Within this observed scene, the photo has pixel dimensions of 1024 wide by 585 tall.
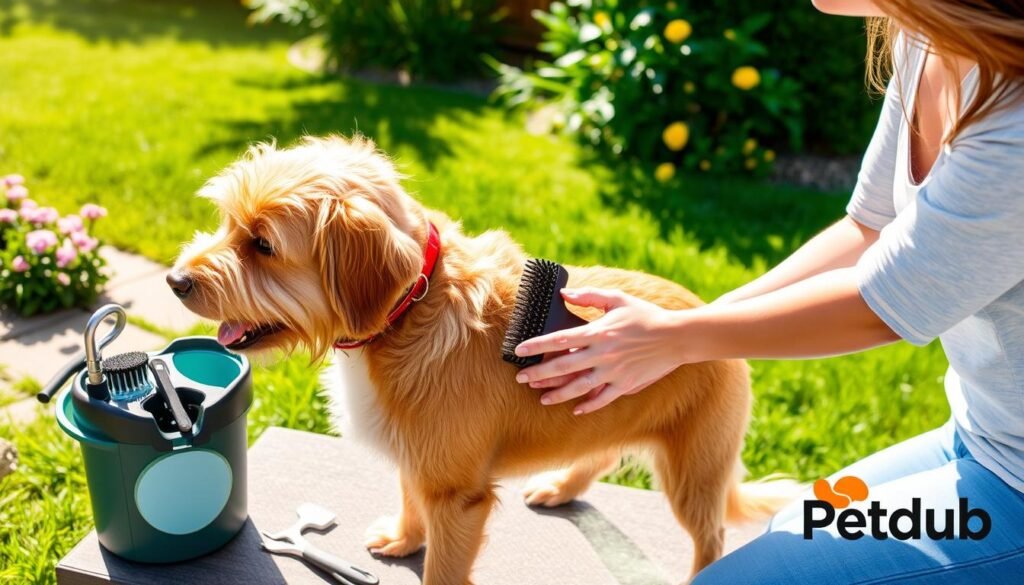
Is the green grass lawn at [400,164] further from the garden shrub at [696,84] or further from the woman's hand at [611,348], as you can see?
the woman's hand at [611,348]

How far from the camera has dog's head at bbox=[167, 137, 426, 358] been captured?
87.0 inches

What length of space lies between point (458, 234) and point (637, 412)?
2.36 ft

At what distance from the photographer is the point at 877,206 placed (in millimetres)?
2531

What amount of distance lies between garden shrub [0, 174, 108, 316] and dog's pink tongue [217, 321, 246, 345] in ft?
8.35

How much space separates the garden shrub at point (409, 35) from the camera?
30.1 ft

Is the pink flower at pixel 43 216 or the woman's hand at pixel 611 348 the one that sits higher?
the woman's hand at pixel 611 348

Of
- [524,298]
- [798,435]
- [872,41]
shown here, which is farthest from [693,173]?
[524,298]

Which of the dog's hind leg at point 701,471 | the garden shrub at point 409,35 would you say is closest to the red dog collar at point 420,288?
the dog's hind leg at point 701,471

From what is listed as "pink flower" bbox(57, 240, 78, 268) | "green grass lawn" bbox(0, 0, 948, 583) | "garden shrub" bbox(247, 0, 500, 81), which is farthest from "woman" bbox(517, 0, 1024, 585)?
"garden shrub" bbox(247, 0, 500, 81)

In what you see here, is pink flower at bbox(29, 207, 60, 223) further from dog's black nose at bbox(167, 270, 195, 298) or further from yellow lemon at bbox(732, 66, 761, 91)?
yellow lemon at bbox(732, 66, 761, 91)

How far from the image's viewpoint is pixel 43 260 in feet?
14.8

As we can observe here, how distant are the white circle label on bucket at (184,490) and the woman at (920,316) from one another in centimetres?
101

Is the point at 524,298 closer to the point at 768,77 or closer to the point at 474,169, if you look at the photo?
the point at 474,169

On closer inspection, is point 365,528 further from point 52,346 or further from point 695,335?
point 52,346
